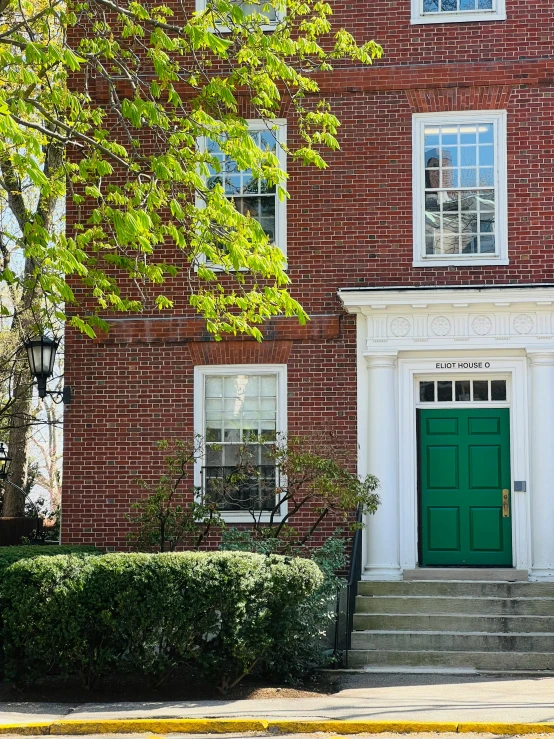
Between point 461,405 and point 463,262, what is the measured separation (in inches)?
74.7

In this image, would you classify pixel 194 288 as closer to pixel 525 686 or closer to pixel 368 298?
pixel 368 298

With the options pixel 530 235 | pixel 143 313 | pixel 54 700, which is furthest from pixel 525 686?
pixel 143 313

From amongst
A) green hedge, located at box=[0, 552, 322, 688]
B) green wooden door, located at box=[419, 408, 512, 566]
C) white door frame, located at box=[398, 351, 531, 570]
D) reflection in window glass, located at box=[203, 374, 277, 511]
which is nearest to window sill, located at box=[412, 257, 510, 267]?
white door frame, located at box=[398, 351, 531, 570]

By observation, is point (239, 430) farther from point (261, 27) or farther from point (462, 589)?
point (261, 27)

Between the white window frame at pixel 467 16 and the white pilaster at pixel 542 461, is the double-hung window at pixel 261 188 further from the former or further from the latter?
the white pilaster at pixel 542 461

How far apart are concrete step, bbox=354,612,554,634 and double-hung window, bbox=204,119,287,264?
16.6 feet

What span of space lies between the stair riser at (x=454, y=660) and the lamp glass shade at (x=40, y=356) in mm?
5396

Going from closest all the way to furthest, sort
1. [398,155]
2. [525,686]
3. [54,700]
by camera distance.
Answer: [54,700] → [525,686] → [398,155]

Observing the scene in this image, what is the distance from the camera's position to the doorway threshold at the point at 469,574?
13953 mm

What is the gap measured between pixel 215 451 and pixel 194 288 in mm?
2224

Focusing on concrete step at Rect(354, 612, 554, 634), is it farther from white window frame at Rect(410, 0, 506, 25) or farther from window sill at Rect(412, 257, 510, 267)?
white window frame at Rect(410, 0, 506, 25)

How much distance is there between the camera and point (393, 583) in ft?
45.1

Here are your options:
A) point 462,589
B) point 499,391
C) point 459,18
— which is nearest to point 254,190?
point 459,18

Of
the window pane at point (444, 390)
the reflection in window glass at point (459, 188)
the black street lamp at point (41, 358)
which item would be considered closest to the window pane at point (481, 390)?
the window pane at point (444, 390)
